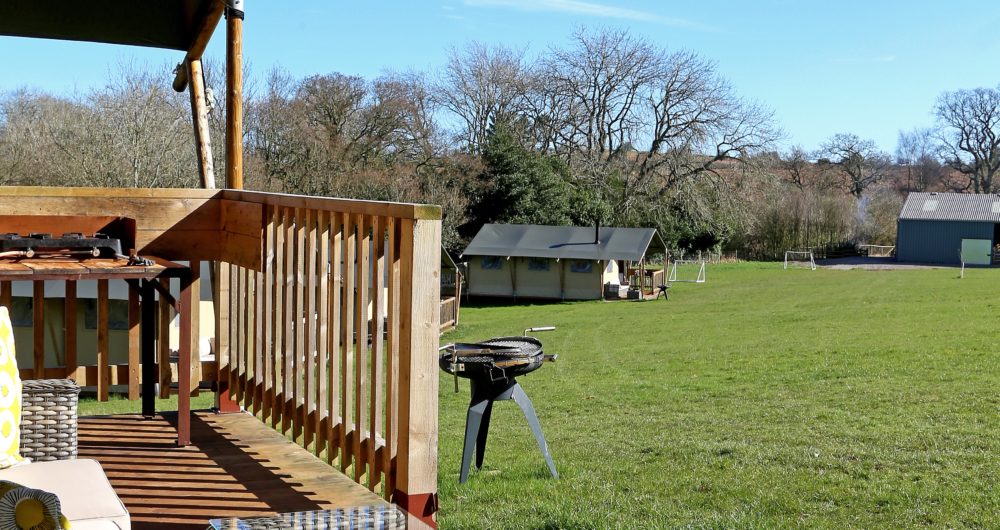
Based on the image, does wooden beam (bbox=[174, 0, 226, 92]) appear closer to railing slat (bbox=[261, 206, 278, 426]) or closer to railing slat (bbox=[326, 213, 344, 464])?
railing slat (bbox=[261, 206, 278, 426])

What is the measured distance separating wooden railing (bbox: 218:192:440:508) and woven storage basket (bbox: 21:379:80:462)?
0.93m

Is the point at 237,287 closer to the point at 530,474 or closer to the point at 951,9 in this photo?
the point at 530,474

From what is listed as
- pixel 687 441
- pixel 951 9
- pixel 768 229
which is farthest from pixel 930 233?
pixel 687 441

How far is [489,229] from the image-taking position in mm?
39688

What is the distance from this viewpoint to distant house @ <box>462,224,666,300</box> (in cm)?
3759

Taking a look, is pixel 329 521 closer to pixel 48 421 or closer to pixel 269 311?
pixel 48 421

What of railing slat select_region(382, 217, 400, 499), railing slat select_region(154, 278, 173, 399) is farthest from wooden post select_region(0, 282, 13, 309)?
railing slat select_region(382, 217, 400, 499)

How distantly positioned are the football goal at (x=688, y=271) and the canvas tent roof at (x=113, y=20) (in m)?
37.4

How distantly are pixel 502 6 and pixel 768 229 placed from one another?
853 inches

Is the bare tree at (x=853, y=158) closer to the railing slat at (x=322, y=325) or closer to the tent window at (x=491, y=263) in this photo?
the tent window at (x=491, y=263)

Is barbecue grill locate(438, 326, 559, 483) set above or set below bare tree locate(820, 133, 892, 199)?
below

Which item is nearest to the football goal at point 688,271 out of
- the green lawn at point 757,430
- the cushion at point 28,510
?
the green lawn at point 757,430

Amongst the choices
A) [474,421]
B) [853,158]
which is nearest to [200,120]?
[474,421]

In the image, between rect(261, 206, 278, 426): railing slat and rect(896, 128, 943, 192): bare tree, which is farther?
rect(896, 128, 943, 192): bare tree
